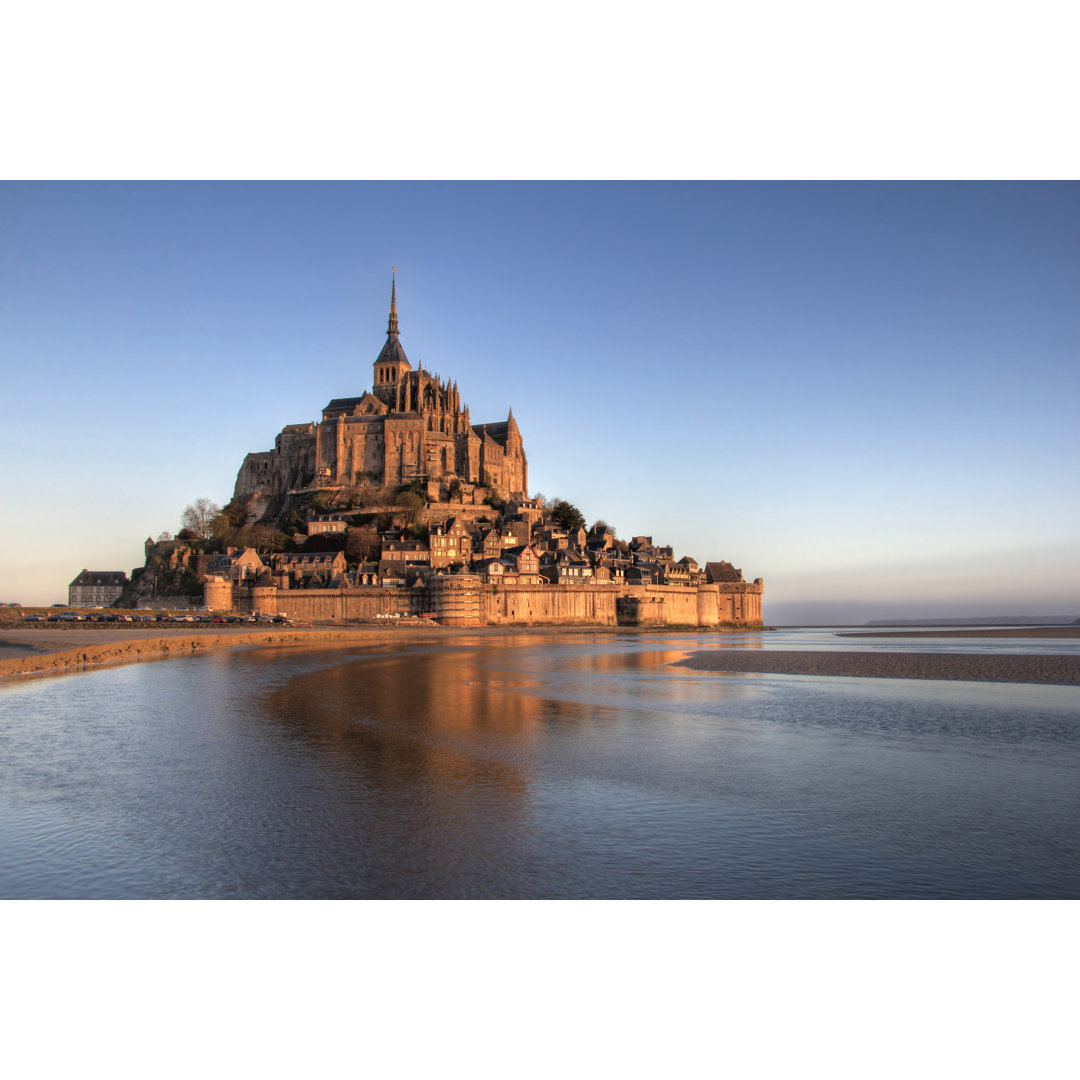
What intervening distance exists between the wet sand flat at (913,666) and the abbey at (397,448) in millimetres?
45557

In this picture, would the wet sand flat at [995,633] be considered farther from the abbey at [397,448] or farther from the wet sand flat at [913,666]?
the abbey at [397,448]

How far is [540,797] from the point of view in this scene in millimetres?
8547

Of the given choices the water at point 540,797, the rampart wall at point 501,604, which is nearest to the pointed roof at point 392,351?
the rampart wall at point 501,604

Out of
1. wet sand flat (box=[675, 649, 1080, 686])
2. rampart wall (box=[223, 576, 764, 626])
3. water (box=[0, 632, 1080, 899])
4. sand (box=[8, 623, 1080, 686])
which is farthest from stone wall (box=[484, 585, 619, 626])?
water (box=[0, 632, 1080, 899])

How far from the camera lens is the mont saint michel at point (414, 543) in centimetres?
5869

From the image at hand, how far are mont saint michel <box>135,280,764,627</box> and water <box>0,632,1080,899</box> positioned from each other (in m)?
41.8

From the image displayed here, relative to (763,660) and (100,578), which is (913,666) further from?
(100,578)

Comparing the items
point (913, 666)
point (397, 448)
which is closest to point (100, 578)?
point (397, 448)

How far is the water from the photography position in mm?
6074

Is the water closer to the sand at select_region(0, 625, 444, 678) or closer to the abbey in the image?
the sand at select_region(0, 625, 444, 678)

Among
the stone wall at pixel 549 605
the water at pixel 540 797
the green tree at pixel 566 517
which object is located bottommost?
the water at pixel 540 797

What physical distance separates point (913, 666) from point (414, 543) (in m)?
44.3

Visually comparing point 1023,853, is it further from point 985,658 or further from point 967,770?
point 985,658
